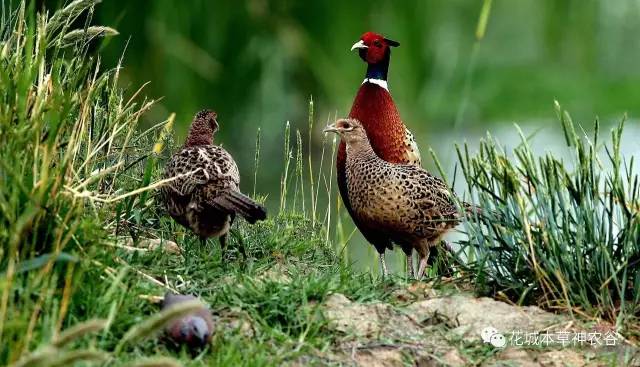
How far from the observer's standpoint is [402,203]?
4340 mm

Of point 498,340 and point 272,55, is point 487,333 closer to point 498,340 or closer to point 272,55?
point 498,340

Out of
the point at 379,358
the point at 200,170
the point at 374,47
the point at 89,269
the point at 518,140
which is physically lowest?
the point at 518,140

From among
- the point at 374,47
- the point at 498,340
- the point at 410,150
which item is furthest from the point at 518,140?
the point at 498,340

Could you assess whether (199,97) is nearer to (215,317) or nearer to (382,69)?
(382,69)

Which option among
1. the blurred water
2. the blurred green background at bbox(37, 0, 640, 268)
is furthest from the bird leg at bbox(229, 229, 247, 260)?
the blurred water

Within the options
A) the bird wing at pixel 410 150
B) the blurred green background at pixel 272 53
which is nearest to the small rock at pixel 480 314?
the bird wing at pixel 410 150

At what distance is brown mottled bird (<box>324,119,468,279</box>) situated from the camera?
14.3 feet

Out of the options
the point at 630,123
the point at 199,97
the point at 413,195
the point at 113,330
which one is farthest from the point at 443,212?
the point at 630,123

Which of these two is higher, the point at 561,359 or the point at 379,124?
the point at 379,124

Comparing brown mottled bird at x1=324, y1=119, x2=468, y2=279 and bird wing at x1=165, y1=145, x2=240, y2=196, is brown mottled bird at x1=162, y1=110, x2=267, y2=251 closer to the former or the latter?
bird wing at x1=165, y1=145, x2=240, y2=196

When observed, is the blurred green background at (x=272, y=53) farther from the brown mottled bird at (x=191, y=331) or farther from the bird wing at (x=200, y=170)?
the brown mottled bird at (x=191, y=331)

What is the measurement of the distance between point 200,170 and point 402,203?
73 centimetres

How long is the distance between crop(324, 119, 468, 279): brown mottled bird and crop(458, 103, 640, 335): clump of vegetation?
0.44 metres

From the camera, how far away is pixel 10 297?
304 centimetres
